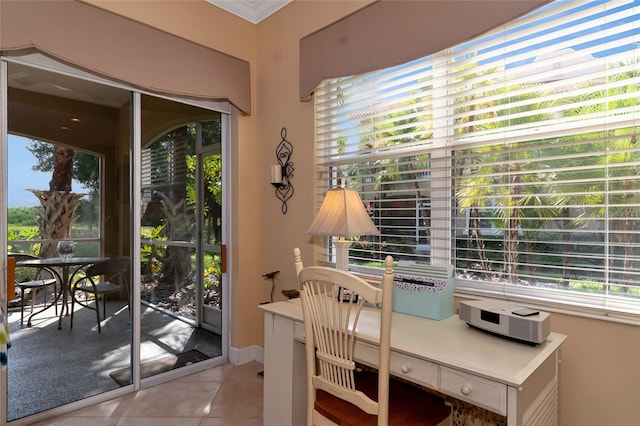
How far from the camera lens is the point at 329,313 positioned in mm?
1420

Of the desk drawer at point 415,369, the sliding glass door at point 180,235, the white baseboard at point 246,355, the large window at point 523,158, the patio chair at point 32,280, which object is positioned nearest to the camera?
the desk drawer at point 415,369

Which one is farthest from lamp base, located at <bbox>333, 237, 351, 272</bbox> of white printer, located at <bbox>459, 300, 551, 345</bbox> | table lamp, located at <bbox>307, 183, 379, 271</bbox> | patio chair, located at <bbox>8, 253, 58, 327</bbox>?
patio chair, located at <bbox>8, 253, 58, 327</bbox>

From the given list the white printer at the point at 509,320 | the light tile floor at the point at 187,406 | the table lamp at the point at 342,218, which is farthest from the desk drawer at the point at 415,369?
the light tile floor at the point at 187,406

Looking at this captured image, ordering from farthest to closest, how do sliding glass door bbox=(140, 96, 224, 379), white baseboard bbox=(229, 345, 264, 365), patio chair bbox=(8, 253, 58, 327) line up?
white baseboard bbox=(229, 345, 264, 365)
sliding glass door bbox=(140, 96, 224, 379)
patio chair bbox=(8, 253, 58, 327)

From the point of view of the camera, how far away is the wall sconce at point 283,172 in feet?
9.25

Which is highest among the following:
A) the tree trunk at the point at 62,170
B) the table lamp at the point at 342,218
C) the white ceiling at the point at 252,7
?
the white ceiling at the point at 252,7

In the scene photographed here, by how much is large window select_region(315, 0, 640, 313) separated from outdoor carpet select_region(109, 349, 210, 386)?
172 centimetres

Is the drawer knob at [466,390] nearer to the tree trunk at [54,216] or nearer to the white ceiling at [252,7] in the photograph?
the tree trunk at [54,216]

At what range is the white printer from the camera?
4.27ft

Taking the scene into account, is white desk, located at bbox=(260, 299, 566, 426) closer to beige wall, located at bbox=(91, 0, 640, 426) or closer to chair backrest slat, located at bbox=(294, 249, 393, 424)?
chair backrest slat, located at bbox=(294, 249, 393, 424)

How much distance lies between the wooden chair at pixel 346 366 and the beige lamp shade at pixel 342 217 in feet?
1.23

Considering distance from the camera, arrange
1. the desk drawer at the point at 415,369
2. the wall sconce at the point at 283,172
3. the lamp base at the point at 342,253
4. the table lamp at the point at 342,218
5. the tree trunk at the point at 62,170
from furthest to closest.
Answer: the wall sconce at the point at 283,172 → the tree trunk at the point at 62,170 → the lamp base at the point at 342,253 → the table lamp at the point at 342,218 → the desk drawer at the point at 415,369

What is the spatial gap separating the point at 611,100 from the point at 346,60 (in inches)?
58.5

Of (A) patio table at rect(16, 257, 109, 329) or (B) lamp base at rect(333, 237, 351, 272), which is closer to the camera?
(B) lamp base at rect(333, 237, 351, 272)
